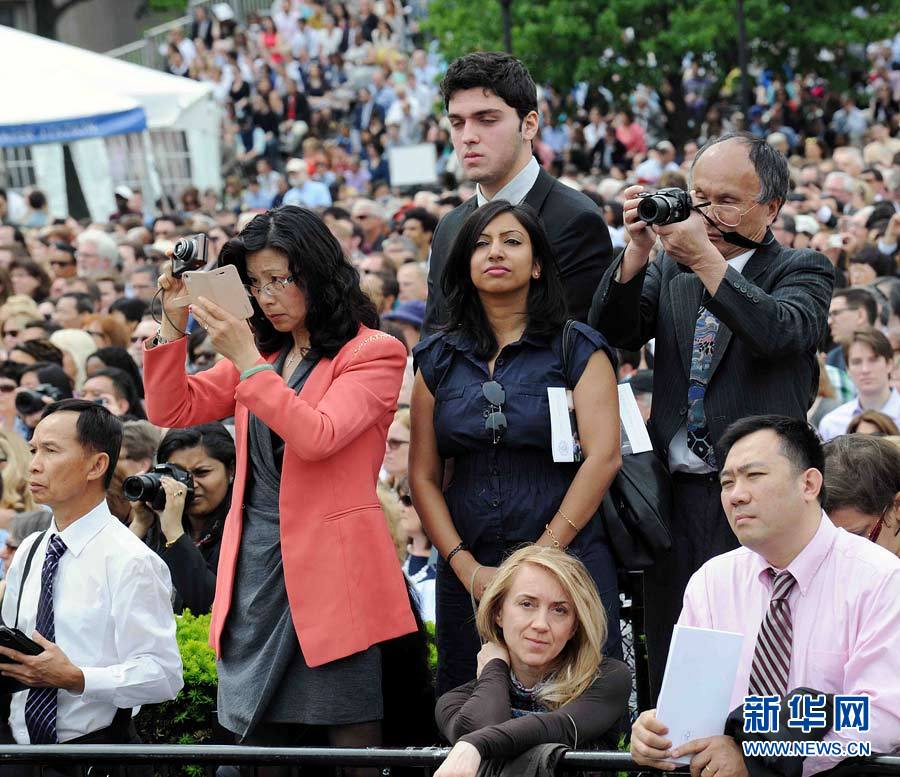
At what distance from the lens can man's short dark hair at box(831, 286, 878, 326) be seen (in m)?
8.72

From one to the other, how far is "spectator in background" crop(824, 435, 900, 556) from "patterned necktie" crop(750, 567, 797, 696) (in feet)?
2.38

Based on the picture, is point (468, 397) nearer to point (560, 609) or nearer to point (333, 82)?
point (560, 609)

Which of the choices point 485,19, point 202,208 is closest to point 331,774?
point 202,208

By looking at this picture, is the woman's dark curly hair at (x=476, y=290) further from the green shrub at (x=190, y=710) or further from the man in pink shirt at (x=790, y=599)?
the green shrub at (x=190, y=710)

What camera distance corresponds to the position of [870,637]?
359 centimetres

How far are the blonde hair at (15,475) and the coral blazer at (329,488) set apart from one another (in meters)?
3.16

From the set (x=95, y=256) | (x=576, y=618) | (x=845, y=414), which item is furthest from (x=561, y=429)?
(x=95, y=256)

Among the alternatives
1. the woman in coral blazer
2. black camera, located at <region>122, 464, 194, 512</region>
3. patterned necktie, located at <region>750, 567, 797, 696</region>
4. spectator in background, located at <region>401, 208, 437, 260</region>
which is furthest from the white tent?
patterned necktie, located at <region>750, 567, 797, 696</region>

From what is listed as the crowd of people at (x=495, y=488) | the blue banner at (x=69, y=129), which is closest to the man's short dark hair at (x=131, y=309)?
the crowd of people at (x=495, y=488)

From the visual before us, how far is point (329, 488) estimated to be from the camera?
4.30 meters

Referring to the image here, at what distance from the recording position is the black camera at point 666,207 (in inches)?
159

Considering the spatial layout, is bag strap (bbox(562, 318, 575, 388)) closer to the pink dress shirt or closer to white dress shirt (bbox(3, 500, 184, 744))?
the pink dress shirt

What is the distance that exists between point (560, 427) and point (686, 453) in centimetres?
43

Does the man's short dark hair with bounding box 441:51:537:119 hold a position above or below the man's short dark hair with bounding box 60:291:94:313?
above
